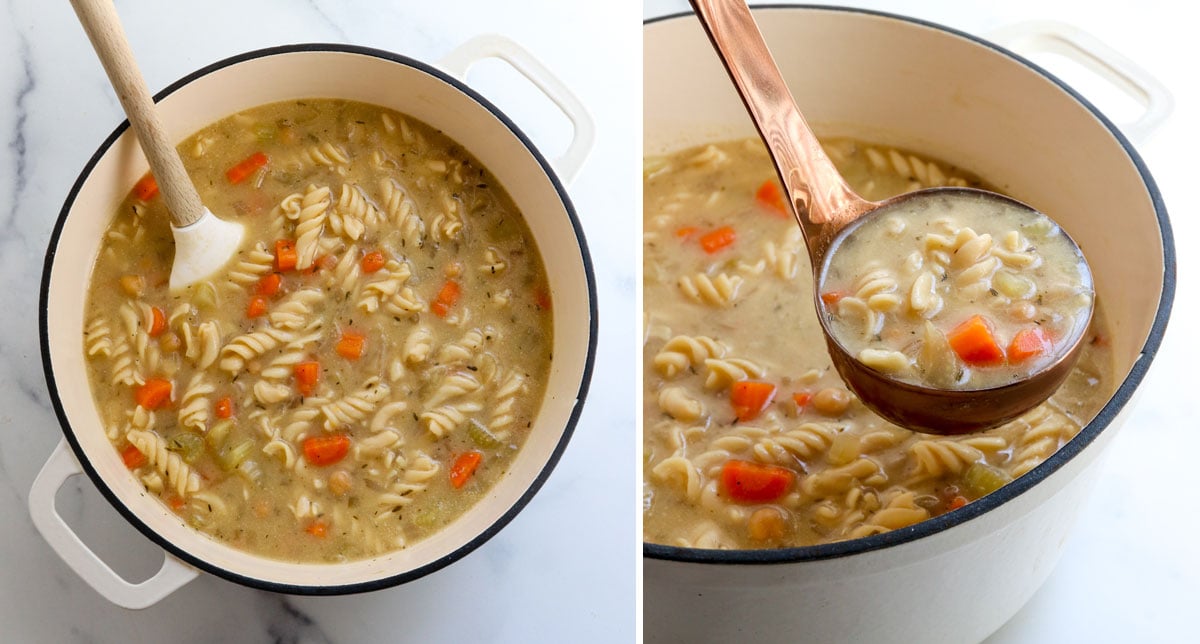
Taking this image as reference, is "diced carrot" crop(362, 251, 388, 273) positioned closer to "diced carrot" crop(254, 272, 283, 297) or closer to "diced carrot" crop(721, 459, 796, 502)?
"diced carrot" crop(254, 272, 283, 297)

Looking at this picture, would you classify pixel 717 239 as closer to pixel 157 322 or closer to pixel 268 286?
pixel 268 286

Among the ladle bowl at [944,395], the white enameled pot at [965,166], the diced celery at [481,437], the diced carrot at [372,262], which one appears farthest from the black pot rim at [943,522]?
the diced carrot at [372,262]

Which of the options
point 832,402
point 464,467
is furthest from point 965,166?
point 464,467

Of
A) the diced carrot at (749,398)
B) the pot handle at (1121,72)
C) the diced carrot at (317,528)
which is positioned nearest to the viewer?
the diced carrot at (317,528)

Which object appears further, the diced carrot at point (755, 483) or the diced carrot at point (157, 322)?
the diced carrot at point (755, 483)

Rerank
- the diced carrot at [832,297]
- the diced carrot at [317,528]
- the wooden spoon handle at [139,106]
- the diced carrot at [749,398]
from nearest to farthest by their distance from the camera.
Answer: the wooden spoon handle at [139,106]
the diced carrot at [317,528]
the diced carrot at [832,297]
the diced carrot at [749,398]

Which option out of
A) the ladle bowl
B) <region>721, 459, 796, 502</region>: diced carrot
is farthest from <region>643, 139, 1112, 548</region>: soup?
the ladle bowl

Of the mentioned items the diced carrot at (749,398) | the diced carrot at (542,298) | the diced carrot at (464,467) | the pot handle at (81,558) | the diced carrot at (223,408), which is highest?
the diced carrot at (542,298)

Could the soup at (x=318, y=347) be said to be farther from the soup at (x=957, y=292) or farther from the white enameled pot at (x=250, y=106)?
the soup at (x=957, y=292)

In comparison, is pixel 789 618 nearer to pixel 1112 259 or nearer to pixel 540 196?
pixel 540 196
